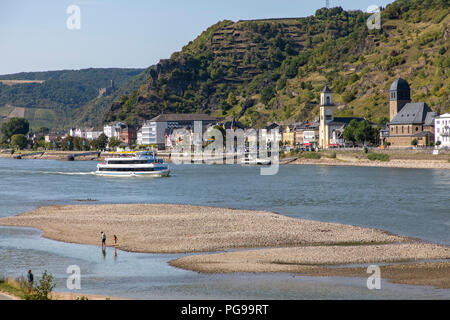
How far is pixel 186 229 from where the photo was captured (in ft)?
139

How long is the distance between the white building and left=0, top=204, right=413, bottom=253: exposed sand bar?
80767mm

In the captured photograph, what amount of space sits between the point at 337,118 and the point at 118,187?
97.2 meters

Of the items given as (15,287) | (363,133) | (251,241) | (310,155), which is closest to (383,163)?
(363,133)

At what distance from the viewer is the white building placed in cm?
12231

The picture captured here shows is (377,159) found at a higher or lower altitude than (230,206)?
higher

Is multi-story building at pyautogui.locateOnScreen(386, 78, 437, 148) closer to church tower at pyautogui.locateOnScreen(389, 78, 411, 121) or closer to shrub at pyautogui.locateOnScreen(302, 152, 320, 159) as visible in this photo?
church tower at pyautogui.locateOnScreen(389, 78, 411, 121)

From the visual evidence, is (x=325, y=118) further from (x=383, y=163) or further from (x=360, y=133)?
(x=383, y=163)

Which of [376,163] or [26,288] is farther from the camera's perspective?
[376,163]

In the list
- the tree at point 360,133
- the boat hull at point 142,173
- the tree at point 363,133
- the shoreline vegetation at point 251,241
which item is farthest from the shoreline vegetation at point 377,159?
the shoreline vegetation at point 251,241

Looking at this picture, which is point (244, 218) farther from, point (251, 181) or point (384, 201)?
point (251, 181)

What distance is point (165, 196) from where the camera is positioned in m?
67.9

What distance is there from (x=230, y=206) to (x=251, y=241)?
19788 millimetres

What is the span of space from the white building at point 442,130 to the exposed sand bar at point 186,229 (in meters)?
80.8
